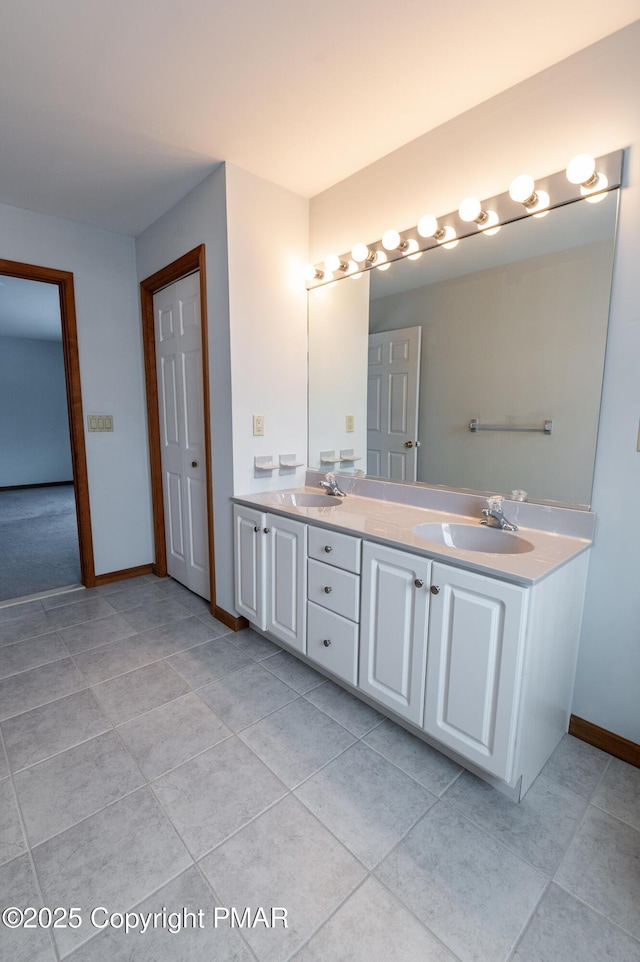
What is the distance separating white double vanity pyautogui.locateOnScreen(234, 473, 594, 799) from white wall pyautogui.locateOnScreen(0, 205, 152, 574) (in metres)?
1.44

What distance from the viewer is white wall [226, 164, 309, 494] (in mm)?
2148

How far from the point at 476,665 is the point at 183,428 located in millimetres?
2138

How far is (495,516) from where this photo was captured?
1.67 metres

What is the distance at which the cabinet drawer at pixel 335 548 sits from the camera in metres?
1.66

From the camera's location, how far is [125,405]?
3.03 metres

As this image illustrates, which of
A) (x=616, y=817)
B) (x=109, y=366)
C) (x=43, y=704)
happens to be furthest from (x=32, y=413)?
(x=616, y=817)

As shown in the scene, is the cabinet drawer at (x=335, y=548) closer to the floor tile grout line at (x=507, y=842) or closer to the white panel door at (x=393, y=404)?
the white panel door at (x=393, y=404)

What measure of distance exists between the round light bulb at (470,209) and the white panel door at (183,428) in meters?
1.43

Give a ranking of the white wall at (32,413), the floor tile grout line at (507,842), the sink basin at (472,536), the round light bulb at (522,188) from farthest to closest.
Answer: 1. the white wall at (32,413)
2. the sink basin at (472,536)
3. the round light bulb at (522,188)
4. the floor tile grout line at (507,842)

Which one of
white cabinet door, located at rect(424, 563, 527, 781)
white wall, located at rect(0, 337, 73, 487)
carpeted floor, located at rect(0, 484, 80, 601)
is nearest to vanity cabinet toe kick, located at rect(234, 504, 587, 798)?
white cabinet door, located at rect(424, 563, 527, 781)

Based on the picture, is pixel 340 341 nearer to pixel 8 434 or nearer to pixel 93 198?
pixel 93 198

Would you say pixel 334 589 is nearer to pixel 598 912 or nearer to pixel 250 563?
pixel 250 563

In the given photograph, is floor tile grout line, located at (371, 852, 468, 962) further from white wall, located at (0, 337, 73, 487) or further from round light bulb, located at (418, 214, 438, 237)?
white wall, located at (0, 337, 73, 487)

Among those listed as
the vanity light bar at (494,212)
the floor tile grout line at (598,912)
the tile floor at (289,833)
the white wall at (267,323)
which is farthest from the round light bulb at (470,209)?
the floor tile grout line at (598,912)
